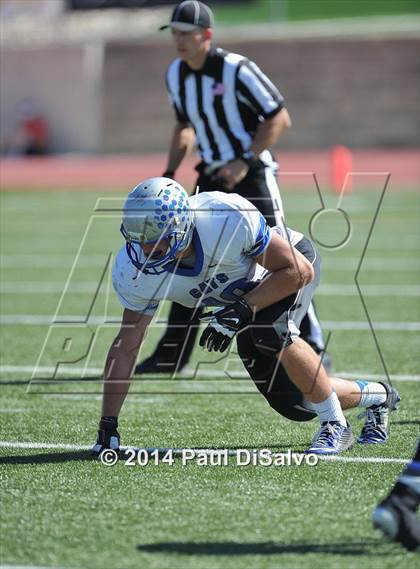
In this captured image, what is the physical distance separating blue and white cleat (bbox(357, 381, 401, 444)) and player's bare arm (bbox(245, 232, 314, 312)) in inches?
31.4

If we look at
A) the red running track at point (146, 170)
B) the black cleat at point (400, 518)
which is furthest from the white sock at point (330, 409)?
the red running track at point (146, 170)

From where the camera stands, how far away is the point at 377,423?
4.57 m

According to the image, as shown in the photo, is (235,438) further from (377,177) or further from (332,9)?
(332,9)

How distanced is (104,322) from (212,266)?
13.1 ft

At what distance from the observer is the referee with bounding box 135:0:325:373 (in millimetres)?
5855

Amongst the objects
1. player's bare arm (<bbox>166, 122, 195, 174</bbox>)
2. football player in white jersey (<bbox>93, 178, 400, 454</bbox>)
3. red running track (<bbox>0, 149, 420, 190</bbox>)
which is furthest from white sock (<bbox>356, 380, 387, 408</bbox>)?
red running track (<bbox>0, 149, 420, 190</bbox>)

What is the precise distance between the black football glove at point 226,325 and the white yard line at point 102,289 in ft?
17.0

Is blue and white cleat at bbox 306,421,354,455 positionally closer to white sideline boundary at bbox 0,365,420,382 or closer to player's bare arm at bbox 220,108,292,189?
white sideline boundary at bbox 0,365,420,382

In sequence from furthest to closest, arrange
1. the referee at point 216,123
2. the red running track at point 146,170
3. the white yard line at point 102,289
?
the red running track at point 146,170
the white yard line at point 102,289
the referee at point 216,123

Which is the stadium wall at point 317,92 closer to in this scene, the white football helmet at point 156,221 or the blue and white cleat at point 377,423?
the blue and white cleat at point 377,423

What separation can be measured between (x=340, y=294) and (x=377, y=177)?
11823mm

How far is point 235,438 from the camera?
466 cm

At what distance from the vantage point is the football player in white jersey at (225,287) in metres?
3.99

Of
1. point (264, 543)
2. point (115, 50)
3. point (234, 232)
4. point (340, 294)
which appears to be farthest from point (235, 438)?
point (115, 50)
